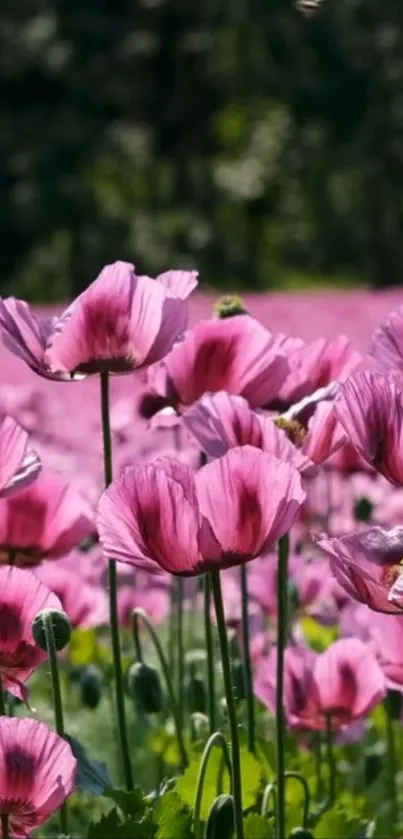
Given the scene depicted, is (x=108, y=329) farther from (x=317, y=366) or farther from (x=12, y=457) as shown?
(x=317, y=366)

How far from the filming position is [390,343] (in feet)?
4.12

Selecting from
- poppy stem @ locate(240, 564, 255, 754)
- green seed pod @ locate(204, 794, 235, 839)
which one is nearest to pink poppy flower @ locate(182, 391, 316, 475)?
green seed pod @ locate(204, 794, 235, 839)

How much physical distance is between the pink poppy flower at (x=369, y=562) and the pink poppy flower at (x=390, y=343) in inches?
5.9

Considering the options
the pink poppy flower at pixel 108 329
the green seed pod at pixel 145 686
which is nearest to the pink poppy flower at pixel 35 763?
the pink poppy flower at pixel 108 329

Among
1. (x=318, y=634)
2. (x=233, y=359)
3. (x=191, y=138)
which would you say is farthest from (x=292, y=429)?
(x=191, y=138)

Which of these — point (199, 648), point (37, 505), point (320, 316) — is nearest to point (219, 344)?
point (37, 505)

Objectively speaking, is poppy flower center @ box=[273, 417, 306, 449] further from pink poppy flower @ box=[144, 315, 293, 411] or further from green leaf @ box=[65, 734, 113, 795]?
green leaf @ box=[65, 734, 113, 795]

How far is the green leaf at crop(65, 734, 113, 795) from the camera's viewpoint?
1381mm

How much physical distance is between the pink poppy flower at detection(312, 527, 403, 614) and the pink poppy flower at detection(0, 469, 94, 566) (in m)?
0.42

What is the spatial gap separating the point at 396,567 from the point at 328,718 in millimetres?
668

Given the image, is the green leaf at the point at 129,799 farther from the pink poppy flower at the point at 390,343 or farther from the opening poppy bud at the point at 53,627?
the pink poppy flower at the point at 390,343

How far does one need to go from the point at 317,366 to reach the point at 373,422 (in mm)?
365

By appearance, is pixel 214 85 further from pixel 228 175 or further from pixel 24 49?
pixel 24 49

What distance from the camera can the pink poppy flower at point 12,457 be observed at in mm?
1320
